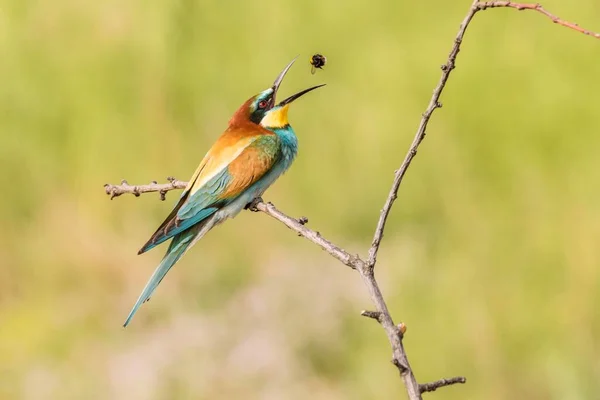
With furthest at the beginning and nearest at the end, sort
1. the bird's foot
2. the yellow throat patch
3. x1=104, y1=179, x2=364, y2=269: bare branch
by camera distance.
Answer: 1. the yellow throat patch
2. the bird's foot
3. x1=104, y1=179, x2=364, y2=269: bare branch

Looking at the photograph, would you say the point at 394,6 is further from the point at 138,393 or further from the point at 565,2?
the point at 138,393

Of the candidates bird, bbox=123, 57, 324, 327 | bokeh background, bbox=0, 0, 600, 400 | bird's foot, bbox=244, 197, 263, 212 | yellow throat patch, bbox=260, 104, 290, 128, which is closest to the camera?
bird, bbox=123, 57, 324, 327

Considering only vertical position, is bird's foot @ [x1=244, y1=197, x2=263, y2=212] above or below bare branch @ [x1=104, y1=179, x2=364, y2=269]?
above

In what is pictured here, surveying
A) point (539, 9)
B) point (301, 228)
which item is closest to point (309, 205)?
point (301, 228)

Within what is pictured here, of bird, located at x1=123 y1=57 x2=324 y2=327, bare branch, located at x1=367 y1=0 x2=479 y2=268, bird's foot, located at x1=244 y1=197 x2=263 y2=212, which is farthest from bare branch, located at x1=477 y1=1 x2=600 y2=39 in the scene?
bird's foot, located at x1=244 y1=197 x2=263 y2=212

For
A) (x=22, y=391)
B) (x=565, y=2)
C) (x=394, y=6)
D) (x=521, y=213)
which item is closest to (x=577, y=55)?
(x=565, y=2)

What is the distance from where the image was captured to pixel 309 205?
129 inches

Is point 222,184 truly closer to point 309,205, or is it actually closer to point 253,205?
point 253,205

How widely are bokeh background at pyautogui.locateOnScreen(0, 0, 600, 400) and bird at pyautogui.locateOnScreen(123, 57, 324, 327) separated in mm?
813

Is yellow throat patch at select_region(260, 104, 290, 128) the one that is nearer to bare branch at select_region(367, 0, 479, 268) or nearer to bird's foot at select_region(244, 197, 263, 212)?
bird's foot at select_region(244, 197, 263, 212)

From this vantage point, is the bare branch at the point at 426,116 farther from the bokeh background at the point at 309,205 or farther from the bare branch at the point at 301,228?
the bokeh background at the point at 309,205

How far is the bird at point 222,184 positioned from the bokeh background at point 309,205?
81 cm

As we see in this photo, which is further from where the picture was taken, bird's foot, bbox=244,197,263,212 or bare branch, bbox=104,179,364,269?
bird's foot, bbox=244,197,263,212

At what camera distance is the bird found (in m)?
1.76
